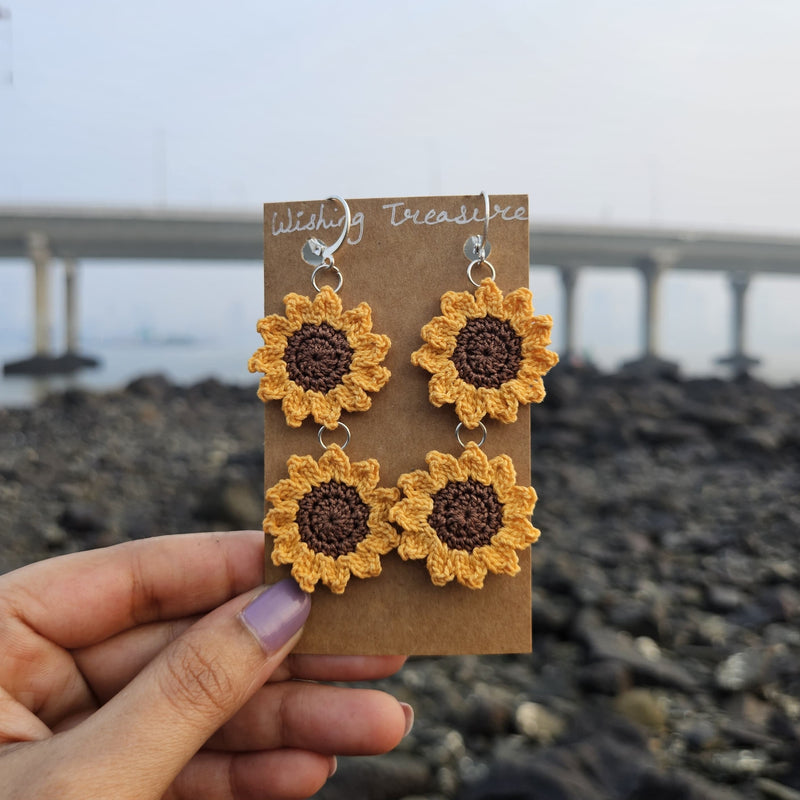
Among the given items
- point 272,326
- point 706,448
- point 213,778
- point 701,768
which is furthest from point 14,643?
point 706,448

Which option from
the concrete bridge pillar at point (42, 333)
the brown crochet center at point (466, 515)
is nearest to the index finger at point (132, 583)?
the brown crochet center at point (466, 515)

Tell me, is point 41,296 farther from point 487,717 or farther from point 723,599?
point 487,717

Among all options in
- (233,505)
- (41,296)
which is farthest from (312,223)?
(41,296)

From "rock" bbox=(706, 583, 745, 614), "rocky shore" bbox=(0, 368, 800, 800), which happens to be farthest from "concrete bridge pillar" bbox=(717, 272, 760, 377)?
"rock" bbox=(706, 583, 745, 614)

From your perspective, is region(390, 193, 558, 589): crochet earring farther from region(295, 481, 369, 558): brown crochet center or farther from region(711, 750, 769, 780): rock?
region(711, 750, 769, 780): rock

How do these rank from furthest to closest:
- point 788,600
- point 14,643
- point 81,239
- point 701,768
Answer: point 81,239 → point 788,600 → point 701,768 → point 14,643

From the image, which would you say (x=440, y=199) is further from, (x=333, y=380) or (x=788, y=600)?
(x=788, y=600)

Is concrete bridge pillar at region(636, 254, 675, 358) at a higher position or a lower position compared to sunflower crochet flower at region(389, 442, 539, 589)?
higher
